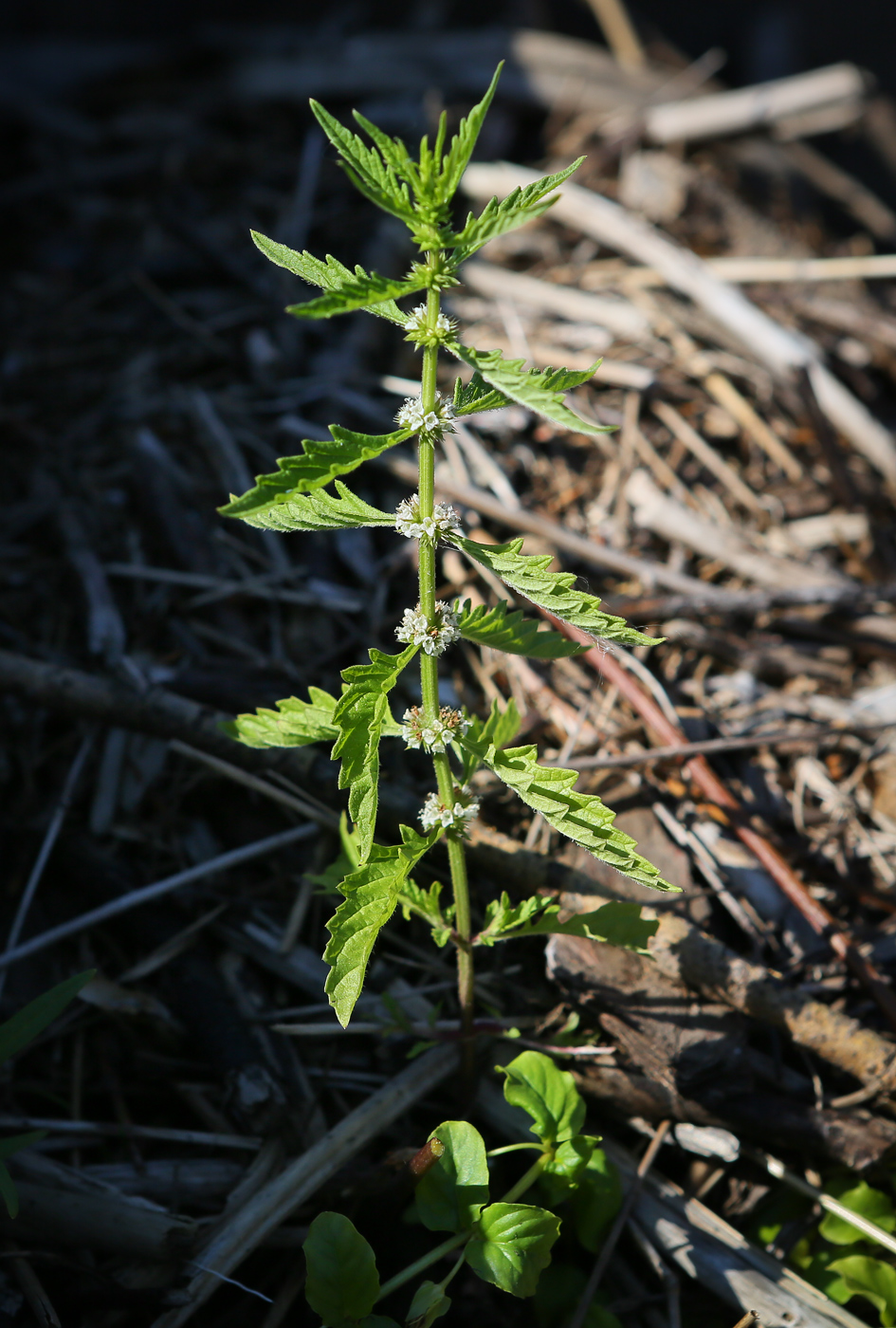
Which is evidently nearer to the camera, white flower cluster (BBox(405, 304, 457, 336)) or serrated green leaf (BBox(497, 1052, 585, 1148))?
white flower cluster (BBox(405, 304, 457, 336))

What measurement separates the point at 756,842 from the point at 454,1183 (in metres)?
1.20

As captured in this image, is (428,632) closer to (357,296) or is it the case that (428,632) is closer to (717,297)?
(357,296)

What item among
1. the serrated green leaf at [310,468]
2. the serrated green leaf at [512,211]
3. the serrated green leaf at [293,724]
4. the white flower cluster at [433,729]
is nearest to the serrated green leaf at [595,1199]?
the white flower cluster at [433,729]

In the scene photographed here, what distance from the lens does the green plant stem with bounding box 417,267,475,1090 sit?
1.65m

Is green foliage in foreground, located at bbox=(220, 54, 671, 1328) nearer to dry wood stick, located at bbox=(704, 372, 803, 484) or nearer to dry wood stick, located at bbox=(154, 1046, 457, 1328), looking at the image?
dry wood stick, located at bbox=(154, 1046, 457, 1328)

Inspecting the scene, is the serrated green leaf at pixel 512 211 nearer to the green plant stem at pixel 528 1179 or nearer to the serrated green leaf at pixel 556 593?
the serrated green leaf at pixel 556 593

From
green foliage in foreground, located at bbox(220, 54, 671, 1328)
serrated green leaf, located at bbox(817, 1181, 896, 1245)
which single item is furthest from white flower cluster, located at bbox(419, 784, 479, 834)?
serrated green leaf, located at bbox(817, 1181, 896, 1245)

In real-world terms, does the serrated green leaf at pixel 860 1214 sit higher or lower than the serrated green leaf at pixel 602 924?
lower

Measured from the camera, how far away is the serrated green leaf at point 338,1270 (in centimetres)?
173

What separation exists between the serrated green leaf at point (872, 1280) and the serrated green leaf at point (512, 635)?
64.0 inches

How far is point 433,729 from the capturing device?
1832 millimetres

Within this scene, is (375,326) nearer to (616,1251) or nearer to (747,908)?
(747,908)

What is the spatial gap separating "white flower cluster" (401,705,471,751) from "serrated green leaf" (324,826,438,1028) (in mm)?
180

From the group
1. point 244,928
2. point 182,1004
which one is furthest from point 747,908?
point 182,1004
